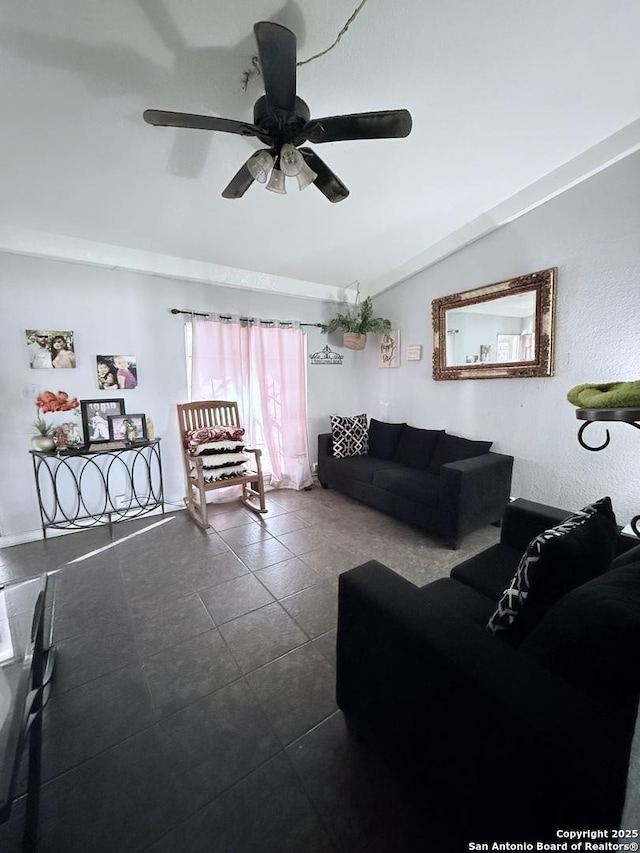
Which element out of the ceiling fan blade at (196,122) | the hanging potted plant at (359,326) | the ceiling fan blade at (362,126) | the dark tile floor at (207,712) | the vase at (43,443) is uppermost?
the ceiling fan blade at (362,126)

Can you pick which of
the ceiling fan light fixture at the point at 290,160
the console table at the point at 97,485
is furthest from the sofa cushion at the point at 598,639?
the console table at the point at 97,485

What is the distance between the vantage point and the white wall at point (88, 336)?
253 centimetres

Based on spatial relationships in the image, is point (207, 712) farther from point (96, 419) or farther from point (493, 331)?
point (493, 331)

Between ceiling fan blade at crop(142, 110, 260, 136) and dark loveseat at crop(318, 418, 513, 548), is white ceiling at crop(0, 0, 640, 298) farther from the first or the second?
dark loveseat at crop(318, 418, 513, 548)

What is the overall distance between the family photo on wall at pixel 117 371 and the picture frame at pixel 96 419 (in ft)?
0.51

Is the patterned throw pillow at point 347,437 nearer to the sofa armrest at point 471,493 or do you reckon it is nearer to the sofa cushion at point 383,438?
the sofa cushion at point 383,438

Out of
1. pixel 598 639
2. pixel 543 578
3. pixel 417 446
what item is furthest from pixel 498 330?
pixel 598 639

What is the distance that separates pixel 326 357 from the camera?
412 cm

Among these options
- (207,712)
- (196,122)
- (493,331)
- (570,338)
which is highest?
(196,122)

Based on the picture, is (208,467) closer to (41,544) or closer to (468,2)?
(41,544)

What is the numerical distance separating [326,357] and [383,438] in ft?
4.11

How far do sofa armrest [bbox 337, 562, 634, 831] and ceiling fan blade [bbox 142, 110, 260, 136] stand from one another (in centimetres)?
180

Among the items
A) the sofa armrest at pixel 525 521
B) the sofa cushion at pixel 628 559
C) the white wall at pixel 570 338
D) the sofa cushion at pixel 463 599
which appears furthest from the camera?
the white wall at pixel 570 338

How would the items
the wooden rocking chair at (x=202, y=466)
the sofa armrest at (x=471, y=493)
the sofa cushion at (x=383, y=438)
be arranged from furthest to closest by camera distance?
the sofa cushion at (x=383, y=438), the wooden rocking chair at (x=202, y=466), the sofa armrest at (x=471, y=493)
